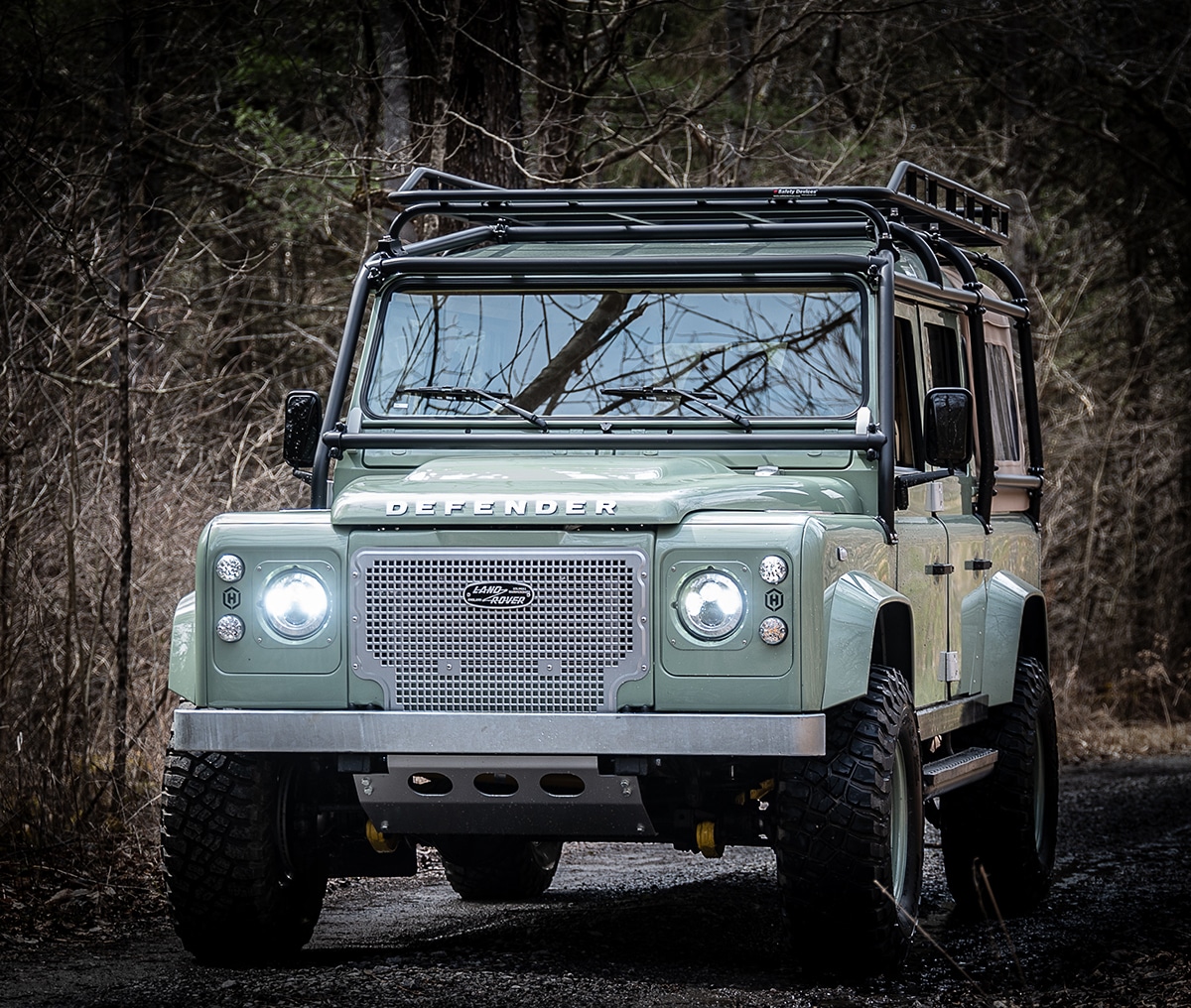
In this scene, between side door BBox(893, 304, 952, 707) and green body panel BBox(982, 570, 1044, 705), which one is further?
green body panel BBox(982, 570, 1044, 705)

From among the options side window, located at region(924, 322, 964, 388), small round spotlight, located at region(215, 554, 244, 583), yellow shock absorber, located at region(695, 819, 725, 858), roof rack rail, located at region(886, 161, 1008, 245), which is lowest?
yellow shock absorber, located at region(695, 819, 725, 858)

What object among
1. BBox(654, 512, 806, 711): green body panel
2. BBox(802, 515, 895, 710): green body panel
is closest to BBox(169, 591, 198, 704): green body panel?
BBox(654, 512, 806, 711): green body panel

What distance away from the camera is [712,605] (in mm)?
5863

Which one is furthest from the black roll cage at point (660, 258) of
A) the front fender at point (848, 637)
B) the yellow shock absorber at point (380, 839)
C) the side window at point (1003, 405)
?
the yellow shock absorber at point (380, 839)

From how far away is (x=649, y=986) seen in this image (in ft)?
20.2

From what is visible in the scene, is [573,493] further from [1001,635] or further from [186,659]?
[1001,635]

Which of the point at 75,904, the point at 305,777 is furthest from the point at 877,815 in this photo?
the point at 75,904

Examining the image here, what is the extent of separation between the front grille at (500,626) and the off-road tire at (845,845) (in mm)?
690

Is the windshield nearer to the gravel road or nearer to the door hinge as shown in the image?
the door hinge

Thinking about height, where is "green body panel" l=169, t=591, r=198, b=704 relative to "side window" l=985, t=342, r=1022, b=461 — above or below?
below

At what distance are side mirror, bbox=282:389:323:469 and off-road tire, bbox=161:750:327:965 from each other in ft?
4.30

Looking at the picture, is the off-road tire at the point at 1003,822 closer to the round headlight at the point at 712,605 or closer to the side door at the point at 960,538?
the side door at the point at 960,538

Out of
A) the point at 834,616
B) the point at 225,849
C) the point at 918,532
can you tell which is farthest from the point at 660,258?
the point at 225,849

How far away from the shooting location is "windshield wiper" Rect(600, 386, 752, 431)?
684 cm
